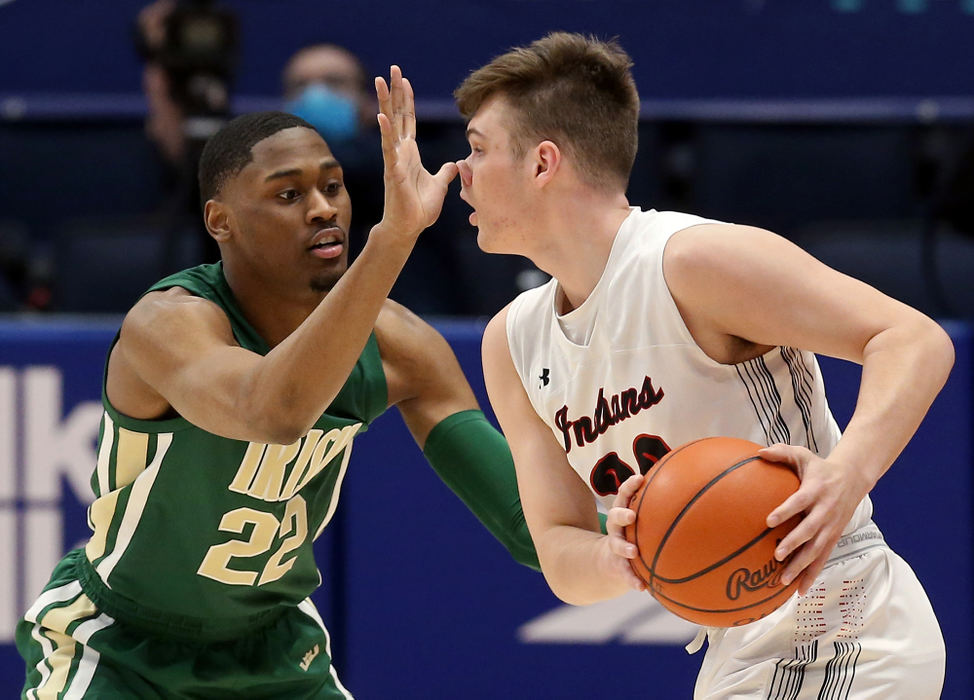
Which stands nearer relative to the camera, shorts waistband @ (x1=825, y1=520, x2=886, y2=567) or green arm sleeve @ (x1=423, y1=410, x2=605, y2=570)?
shorts waistband @ (x1=825, y1=520, x2=886, y2=567)

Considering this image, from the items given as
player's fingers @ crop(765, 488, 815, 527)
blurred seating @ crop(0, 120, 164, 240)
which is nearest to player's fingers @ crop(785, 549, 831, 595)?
player's fingers @ crop(765, 488, 815, 527)

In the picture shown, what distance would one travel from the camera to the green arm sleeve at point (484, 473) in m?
3.65

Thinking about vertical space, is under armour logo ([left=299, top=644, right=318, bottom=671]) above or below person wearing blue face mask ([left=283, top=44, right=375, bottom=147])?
below

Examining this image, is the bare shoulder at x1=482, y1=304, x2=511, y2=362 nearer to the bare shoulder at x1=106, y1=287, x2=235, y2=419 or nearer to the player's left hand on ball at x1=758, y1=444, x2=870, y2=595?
the bare shoulder at x1=106, y1=287, x2=235, y2=419

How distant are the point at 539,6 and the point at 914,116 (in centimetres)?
201

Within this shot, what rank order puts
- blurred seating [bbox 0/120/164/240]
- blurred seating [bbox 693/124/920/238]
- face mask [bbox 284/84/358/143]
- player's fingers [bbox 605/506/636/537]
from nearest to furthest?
player's fingers [bbox 605/506/636/537]
face mask [bbox 284/84/358/143]
blurred seating [bbox 693/124/920/238]
blurred seating [bbox 0/120/164/240]

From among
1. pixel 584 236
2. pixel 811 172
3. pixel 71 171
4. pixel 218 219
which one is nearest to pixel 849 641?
pixel 584 236

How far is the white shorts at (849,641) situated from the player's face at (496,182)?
98 cm

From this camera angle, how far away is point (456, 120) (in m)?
6.77

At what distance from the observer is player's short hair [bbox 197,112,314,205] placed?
3.46 metres

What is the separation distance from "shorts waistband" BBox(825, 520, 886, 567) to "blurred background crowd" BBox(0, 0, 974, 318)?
3002 mm

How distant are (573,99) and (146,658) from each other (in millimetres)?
1666

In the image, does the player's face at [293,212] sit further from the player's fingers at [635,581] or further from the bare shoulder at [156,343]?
the player's fingers at [635,581]

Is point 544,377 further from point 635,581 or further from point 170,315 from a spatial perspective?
point 170,315
